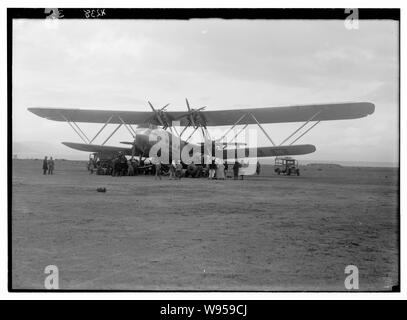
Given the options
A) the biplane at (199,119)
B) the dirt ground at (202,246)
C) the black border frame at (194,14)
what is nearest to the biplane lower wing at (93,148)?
the biplane at (199,119)

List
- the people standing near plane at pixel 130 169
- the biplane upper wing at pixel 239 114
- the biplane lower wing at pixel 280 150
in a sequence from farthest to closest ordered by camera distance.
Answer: the people standing near plane at pixel 130 169, the biplane lower wing at pixel 280 150, the biplane upper wing at pixel 239 114

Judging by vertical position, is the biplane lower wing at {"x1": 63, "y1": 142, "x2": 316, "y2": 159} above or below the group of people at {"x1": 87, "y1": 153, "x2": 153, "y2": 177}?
above

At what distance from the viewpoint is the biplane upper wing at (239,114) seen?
55.6 feet

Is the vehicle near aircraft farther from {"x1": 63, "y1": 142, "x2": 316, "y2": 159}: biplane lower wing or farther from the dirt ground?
the dirt ground

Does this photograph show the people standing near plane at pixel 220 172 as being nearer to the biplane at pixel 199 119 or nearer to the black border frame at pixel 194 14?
the biplane at pixel 199 119

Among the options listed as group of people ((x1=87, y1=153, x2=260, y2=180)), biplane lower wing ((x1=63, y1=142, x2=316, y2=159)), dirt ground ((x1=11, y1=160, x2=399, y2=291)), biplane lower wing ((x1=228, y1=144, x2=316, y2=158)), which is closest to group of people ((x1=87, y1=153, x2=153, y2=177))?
group of people ((x1=87, y1=153, x2=260, y2=180))

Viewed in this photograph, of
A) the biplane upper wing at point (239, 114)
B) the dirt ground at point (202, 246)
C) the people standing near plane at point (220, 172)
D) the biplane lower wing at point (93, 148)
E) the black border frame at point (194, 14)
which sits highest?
the biplane upper wing at point (239, 114)

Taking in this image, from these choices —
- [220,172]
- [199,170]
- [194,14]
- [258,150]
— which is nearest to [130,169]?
[199,170]

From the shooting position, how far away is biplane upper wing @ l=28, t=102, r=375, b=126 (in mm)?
16953

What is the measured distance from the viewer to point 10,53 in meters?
4.03

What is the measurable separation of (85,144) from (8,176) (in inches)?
737

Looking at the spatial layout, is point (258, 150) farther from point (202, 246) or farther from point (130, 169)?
point (202, 246)

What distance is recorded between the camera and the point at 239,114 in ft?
72.3

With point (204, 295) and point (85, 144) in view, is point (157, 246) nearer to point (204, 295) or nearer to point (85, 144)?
point (204, 295)
